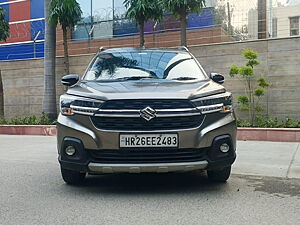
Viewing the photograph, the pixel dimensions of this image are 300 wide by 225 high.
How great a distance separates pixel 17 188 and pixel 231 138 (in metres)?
2.70

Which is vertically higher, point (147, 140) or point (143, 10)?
point (143, 10)

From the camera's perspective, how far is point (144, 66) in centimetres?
533

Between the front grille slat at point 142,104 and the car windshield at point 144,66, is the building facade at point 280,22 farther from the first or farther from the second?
the front grille slat at point 142,104

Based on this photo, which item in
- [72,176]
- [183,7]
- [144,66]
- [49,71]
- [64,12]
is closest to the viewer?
[72,176]

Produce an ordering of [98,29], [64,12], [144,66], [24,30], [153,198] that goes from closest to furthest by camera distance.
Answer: [153,198] → [144,66] → [64,12] → [98,29] → [24,30]

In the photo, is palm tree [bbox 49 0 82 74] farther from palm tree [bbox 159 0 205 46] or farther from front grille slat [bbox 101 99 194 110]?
front grille slat [bbox 101 99 194 110]

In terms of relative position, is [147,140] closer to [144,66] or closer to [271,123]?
[144,66]

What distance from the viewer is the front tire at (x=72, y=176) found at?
15.8 feet

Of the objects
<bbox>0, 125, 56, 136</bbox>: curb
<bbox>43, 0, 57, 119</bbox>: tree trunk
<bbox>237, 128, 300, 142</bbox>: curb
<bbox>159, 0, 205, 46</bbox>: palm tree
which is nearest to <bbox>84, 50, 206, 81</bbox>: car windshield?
<bbox>237, 128, 300, 142</bbox>: curb

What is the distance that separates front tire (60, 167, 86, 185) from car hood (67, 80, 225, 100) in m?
0.98

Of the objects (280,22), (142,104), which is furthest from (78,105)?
(280,22)

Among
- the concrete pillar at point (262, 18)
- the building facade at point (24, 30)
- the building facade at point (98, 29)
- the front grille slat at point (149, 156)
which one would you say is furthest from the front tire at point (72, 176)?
the building facade at point (24, 30)

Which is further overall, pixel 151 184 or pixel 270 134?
pixel 270 134

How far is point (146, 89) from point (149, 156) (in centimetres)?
73
